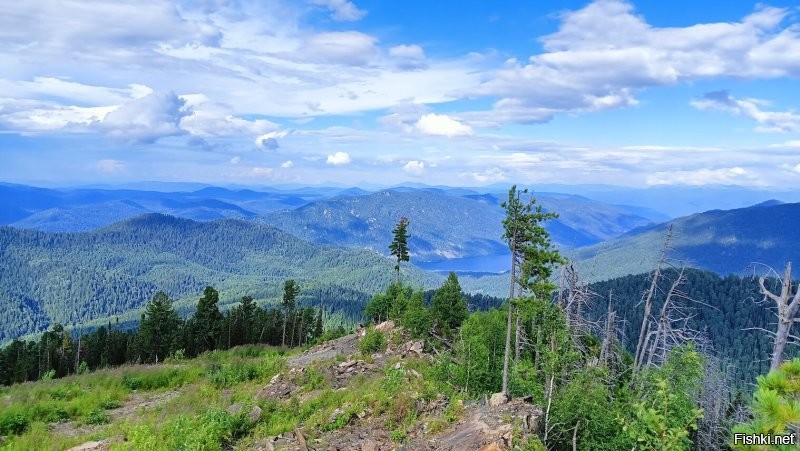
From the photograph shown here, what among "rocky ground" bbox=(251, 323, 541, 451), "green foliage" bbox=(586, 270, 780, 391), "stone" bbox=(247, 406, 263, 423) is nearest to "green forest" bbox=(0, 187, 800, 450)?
"stone" bbox=(247, 406, 263, 423)

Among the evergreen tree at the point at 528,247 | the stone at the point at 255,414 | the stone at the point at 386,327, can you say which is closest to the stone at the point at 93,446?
the stone at the point at 255,414

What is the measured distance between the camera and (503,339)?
112 feet

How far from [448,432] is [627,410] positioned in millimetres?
8112

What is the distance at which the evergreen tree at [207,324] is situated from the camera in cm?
7081

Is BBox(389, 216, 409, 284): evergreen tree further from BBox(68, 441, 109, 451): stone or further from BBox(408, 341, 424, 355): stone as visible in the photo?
BBox(68, 441, 109, 451): stone

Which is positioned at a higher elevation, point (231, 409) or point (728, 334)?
point (231, 409)

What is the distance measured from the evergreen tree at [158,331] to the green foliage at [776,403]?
74603 mm

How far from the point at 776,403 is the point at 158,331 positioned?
255 ft

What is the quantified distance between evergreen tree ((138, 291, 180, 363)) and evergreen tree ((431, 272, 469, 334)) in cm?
4594

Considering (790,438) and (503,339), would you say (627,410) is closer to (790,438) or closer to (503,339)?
(790,438)

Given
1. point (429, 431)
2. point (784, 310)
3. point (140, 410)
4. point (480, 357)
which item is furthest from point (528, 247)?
point (140, 410)

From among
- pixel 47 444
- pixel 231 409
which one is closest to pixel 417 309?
pixel 231 409

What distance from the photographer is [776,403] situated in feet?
26.7

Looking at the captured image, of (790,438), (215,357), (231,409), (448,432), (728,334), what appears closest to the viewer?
(790,438)
